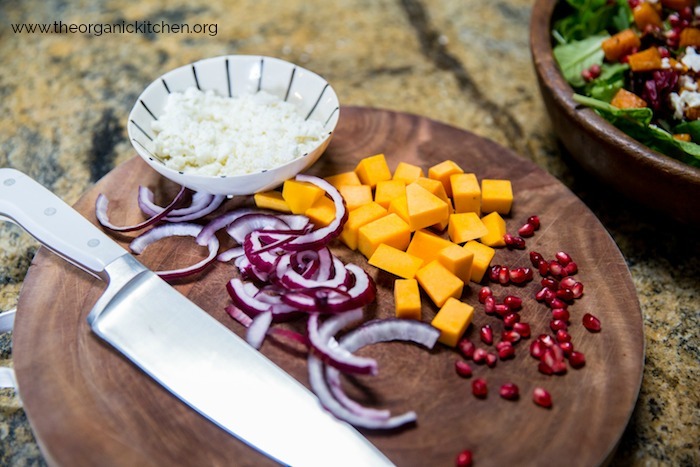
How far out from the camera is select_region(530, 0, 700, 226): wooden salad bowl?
6.79ft

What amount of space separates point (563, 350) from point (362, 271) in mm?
680

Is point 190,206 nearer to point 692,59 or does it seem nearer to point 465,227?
point 465,227

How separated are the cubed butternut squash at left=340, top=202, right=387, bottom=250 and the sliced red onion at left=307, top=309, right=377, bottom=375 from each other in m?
0.32

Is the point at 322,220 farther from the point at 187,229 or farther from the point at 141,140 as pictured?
the point at 141,140

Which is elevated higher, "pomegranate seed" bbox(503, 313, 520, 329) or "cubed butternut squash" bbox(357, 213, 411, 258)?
"cubed butternut squash" bbox(357, 213, 411, 258)

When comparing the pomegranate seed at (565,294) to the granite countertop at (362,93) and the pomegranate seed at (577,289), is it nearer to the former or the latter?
the pomegranate seed at (577,289)

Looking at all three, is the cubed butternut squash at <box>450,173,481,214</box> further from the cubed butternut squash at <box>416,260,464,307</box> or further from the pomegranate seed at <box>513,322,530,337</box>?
the pomegranate seed at <box>513,322,530,337</box>

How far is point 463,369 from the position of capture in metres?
1.80

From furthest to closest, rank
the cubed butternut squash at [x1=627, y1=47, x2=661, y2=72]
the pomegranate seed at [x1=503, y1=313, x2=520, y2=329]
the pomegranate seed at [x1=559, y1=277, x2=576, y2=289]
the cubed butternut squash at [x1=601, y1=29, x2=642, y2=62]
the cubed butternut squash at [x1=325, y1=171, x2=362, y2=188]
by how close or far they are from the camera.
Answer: the cubed butternut squash at [x1=601, y1=29, x2=642, y2=62] → the cubed butternut squash at [x1=627, y1=47, x2=661, y2=72] → the cubed butternut squash at [x1=325, y1=171, x2=362, y2=188] → the pomegranate seed at [x1=559, y1=277, x2=576, y2=289] → the pomegranate seed at [x1=503, y1=313, x2=520, y2=329]

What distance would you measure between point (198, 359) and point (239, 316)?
23cm

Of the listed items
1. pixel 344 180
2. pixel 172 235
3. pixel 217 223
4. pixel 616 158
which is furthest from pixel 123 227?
pixel 616 158

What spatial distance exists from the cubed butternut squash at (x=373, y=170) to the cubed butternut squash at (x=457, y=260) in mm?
467

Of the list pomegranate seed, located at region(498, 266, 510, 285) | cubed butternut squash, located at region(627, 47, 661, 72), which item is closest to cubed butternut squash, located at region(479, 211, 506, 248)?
pomegranate seed, located at region(498, 266, 510, 285)

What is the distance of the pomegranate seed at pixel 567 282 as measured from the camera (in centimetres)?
204
